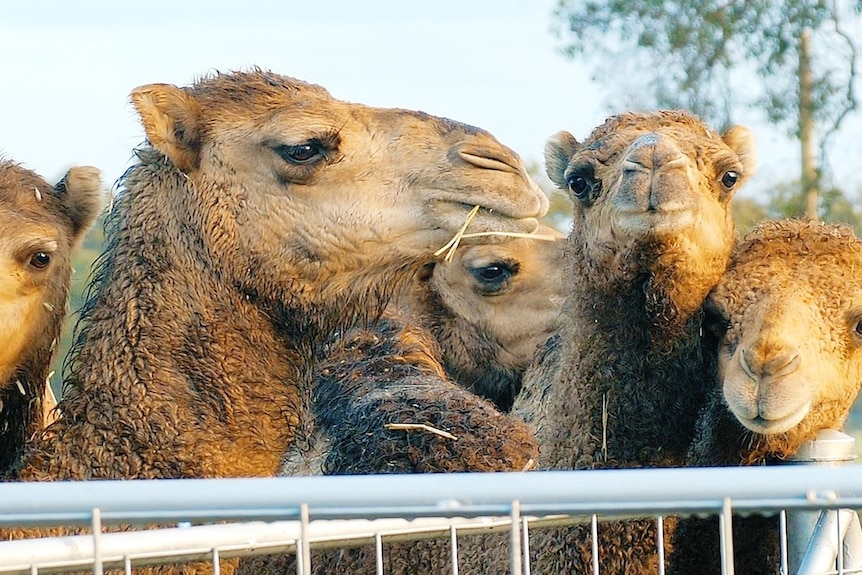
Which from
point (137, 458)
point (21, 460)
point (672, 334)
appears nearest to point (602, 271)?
point (672, 334)

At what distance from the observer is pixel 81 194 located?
4625mm

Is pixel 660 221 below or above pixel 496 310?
above

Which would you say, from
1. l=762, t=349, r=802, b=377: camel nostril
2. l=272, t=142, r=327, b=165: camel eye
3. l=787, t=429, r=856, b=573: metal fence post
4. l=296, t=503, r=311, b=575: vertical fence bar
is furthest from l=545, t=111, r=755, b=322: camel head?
l=296, t=503, r=311, b=575: vertical fence bar

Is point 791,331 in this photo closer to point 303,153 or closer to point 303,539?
point 303,153

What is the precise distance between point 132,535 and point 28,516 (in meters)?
0.72

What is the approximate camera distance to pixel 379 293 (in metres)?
4.32

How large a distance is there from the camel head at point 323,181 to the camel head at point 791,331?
0.79 metres

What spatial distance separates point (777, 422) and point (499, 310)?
11.9 feet

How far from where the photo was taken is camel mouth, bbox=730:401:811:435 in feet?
13.5

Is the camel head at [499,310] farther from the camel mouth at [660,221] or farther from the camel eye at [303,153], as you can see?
the camel eye at [303,153]

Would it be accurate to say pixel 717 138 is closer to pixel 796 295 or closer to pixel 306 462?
pixel 796 295

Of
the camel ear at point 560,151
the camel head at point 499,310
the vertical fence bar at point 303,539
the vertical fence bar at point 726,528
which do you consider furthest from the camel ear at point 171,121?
the camel head at point 499,310

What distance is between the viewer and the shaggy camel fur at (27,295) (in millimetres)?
4121

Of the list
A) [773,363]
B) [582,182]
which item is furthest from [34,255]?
[773,363]
